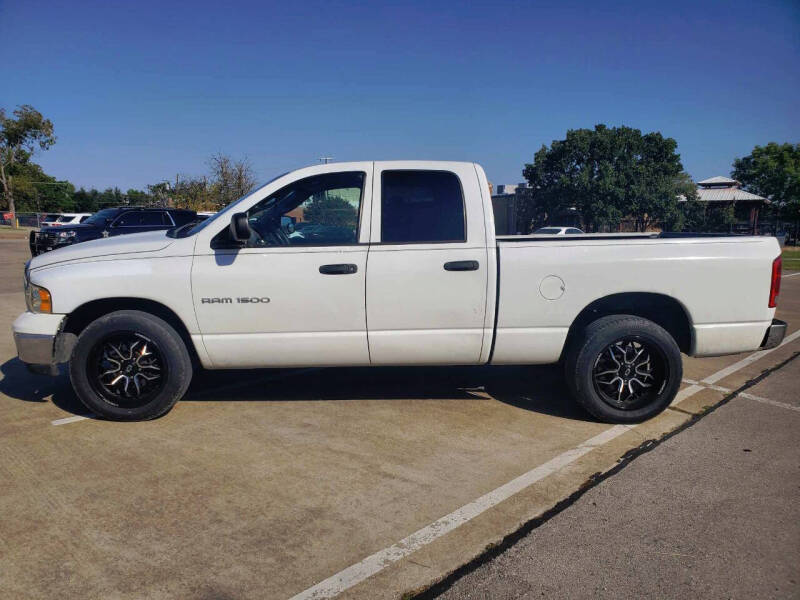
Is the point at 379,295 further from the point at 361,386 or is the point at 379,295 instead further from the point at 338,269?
the point at 361,386

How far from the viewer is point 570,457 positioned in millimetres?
3922

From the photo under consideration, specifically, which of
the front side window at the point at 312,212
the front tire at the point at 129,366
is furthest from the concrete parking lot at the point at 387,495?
the front side window at the point at 312,212

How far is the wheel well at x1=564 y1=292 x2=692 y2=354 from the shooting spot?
459 cm

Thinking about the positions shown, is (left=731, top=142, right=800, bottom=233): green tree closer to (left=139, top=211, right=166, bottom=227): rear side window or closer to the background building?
the background building

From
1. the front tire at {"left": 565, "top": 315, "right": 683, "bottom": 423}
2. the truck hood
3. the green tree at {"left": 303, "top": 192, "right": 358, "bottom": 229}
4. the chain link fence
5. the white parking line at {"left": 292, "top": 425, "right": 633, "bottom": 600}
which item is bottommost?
the white parking line at {"left": 292, "top": 425, "right": 633, "bottom": 600}

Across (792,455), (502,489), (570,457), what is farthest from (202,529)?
(792,455)

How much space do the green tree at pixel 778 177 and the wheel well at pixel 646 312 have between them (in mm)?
59210

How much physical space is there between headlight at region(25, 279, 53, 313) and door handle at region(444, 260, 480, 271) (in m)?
2.98

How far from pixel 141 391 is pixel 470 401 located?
2.70 metres

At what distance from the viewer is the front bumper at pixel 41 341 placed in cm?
432

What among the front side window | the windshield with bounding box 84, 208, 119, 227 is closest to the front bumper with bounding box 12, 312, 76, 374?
the front side window

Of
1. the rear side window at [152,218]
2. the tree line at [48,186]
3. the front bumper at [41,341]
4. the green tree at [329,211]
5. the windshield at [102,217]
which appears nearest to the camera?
the front bumper at [41,341]

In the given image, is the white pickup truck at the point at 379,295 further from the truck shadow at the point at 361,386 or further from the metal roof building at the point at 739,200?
the metal roof building at the point at 739,200

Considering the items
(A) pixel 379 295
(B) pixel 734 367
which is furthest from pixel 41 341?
(B) pixel 734 367
